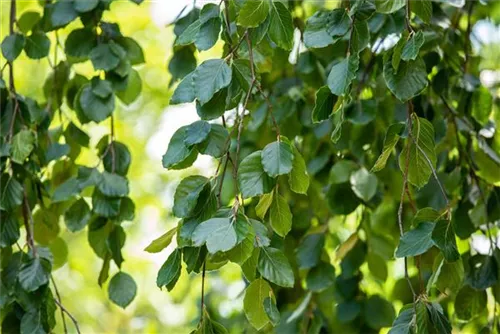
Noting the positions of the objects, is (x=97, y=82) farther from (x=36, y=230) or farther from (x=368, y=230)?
(x=368, y=230)

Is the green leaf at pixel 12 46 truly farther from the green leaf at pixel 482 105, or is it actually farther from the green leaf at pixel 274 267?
the green leaf at pixel 482 105

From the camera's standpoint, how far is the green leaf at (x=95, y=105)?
1156 millimetres

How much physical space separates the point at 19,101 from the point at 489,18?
92 cm

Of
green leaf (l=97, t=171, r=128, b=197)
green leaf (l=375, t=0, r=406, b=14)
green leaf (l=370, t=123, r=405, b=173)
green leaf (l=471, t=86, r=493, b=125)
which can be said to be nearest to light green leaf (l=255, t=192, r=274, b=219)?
green leaf (l=370, t=123, r=405, b=173)

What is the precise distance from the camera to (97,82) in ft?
3.81

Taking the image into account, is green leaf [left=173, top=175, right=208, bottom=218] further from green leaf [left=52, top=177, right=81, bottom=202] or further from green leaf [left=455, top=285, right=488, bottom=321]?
green leaf [left=455, top=285, right=488, bottom=321]

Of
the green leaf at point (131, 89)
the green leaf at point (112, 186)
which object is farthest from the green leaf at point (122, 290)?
the green leaf at point (131, 89)

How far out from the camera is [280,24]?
833 millimetres

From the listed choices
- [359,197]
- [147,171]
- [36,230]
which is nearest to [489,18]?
[359,197]

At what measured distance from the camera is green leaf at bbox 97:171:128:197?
3.67ft

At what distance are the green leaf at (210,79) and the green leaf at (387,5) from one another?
0.52 ft

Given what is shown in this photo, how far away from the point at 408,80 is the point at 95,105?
0.50 m

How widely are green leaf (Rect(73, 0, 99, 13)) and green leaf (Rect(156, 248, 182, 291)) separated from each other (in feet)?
1.59

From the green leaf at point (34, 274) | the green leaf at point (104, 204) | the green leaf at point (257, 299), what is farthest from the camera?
the green leaf at point (104, 204)
